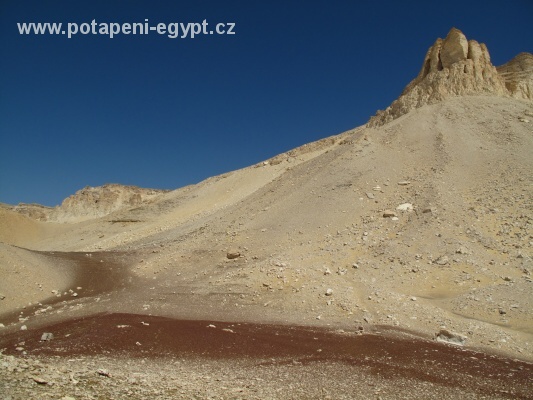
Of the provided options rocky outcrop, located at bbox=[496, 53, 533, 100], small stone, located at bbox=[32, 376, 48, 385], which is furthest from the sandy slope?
small stone, located at bbox=[32, 376, 48, 385]

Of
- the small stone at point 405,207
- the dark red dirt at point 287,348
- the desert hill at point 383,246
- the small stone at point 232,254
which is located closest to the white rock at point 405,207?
the small stone at point 405,207

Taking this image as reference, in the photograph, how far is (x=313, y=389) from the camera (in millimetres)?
8812

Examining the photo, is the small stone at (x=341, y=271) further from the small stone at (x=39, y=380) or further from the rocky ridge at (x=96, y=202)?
the rocky ridge at (x=96, y=202)

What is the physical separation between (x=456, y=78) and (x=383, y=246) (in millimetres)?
23189

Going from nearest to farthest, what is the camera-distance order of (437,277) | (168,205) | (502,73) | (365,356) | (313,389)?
(313,389) → (365,356) → (437,277) → (502,73) → (168,205)

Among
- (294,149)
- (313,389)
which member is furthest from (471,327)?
(294,149)

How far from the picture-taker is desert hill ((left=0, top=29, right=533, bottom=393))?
16281 millimetres

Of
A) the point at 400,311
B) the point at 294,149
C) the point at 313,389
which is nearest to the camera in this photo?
the point at 313,389

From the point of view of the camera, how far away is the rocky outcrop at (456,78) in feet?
119

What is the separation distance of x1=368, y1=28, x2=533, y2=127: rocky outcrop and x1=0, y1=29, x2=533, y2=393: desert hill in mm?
131

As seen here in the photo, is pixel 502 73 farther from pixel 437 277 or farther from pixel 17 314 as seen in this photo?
pixel 17 314

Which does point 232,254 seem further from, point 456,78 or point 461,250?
point 456,78

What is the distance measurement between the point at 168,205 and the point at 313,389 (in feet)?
145

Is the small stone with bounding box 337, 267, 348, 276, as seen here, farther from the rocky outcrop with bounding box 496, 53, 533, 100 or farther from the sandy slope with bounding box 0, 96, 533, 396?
the rocky outcrop with bounding box 496, 53, 533, 100
